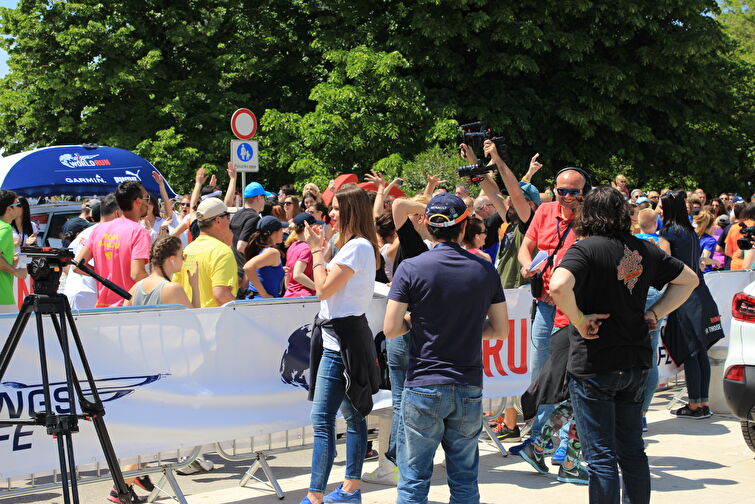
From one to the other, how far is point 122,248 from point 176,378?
154cm

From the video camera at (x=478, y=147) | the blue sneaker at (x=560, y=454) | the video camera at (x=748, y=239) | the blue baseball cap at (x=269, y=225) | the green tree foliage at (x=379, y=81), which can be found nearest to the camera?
the blue sneaker at (x=560, y=454)

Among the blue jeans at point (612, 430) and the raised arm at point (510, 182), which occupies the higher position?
the raised arm at point (510, 182)

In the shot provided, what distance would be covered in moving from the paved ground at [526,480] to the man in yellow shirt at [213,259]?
139 cm

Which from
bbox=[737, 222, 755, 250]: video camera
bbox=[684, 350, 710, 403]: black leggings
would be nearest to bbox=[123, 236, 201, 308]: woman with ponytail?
bbox=[684, 350, 710, 403]: black leggings

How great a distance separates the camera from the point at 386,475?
6.36 meters

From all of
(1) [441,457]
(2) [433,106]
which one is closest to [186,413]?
(1) [441,457]

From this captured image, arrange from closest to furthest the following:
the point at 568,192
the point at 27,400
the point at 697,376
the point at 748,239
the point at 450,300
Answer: the point at 450,300
the point at 27,400
the point at 568,192
the point at 697,376
the point at 748,239

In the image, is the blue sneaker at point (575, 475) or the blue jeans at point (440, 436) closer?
the blue jeans at point (440, 436)

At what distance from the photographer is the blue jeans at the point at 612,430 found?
4.52 metres

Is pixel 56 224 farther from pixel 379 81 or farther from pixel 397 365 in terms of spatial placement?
pixel 397 365

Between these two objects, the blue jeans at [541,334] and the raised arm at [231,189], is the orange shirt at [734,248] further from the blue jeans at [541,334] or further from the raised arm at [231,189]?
the raised arm at [231,189]

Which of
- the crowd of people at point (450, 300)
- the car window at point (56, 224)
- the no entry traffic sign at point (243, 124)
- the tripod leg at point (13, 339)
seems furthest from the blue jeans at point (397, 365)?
the car window at point (56, 224)

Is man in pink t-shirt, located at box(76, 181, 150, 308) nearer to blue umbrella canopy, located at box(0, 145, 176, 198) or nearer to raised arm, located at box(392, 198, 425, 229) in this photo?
raised arm, located at box(392, 198, 425, 229)

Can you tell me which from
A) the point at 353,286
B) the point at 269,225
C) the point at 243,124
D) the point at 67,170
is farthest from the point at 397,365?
the point at 67,170
